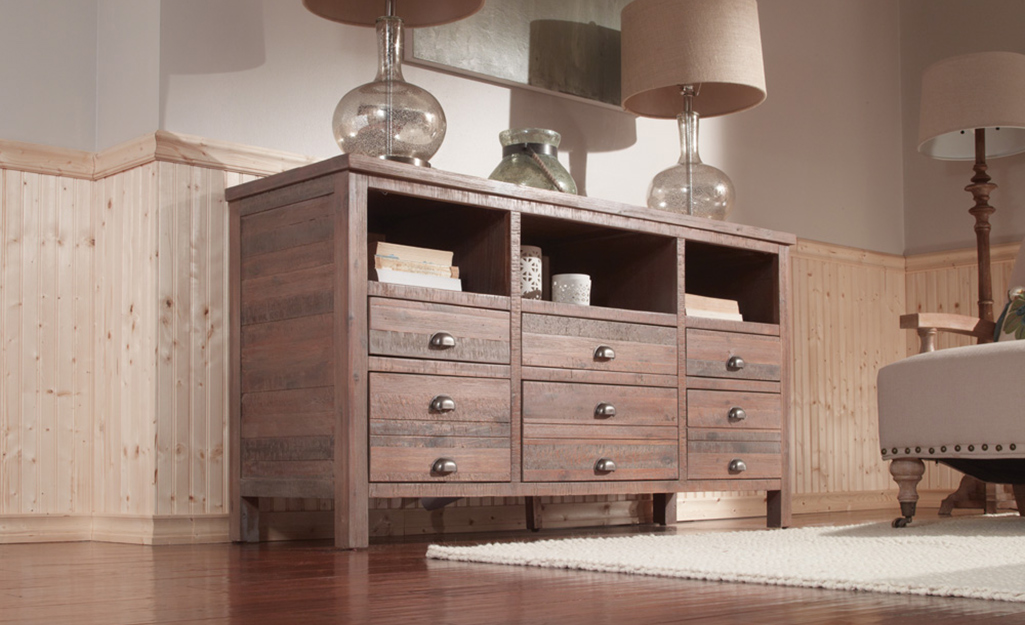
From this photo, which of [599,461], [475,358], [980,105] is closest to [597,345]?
[599,461]

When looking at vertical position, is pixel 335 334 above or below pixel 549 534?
above

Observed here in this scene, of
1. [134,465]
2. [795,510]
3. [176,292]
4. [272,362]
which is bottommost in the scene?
[795,510]

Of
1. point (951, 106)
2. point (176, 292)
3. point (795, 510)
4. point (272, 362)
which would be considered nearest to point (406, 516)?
point (272, 362)

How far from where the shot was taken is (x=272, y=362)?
2527 mm

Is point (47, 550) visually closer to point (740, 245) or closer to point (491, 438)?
point (491, 438)

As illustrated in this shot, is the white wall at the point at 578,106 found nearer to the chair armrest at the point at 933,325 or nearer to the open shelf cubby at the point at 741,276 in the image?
the open shelf cubby at the point at 741,276

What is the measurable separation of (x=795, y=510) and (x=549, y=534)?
1.56 m

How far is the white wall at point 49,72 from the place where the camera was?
262 centimetres

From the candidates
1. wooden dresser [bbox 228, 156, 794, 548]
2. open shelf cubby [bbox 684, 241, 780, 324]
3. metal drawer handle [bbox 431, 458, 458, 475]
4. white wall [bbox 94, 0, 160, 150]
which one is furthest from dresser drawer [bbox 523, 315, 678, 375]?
white wall [bbox 94, 0, 160, 150]

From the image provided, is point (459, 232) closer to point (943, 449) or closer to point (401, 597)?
point (943, 449)

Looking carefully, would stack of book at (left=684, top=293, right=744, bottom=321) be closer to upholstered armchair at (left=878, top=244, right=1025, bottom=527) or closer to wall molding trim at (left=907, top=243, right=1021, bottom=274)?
upholstered armchair at (left=878, top=244, right=1025, bottom=527)

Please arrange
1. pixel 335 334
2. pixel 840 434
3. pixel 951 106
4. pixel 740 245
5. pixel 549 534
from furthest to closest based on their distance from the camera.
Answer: pixel 840 434, pixel 951 106, pixel 740 245, pixel 549 534, pixel 335 334

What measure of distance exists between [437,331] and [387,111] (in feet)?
1.85

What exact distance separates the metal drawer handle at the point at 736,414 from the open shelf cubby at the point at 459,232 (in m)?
0.83
